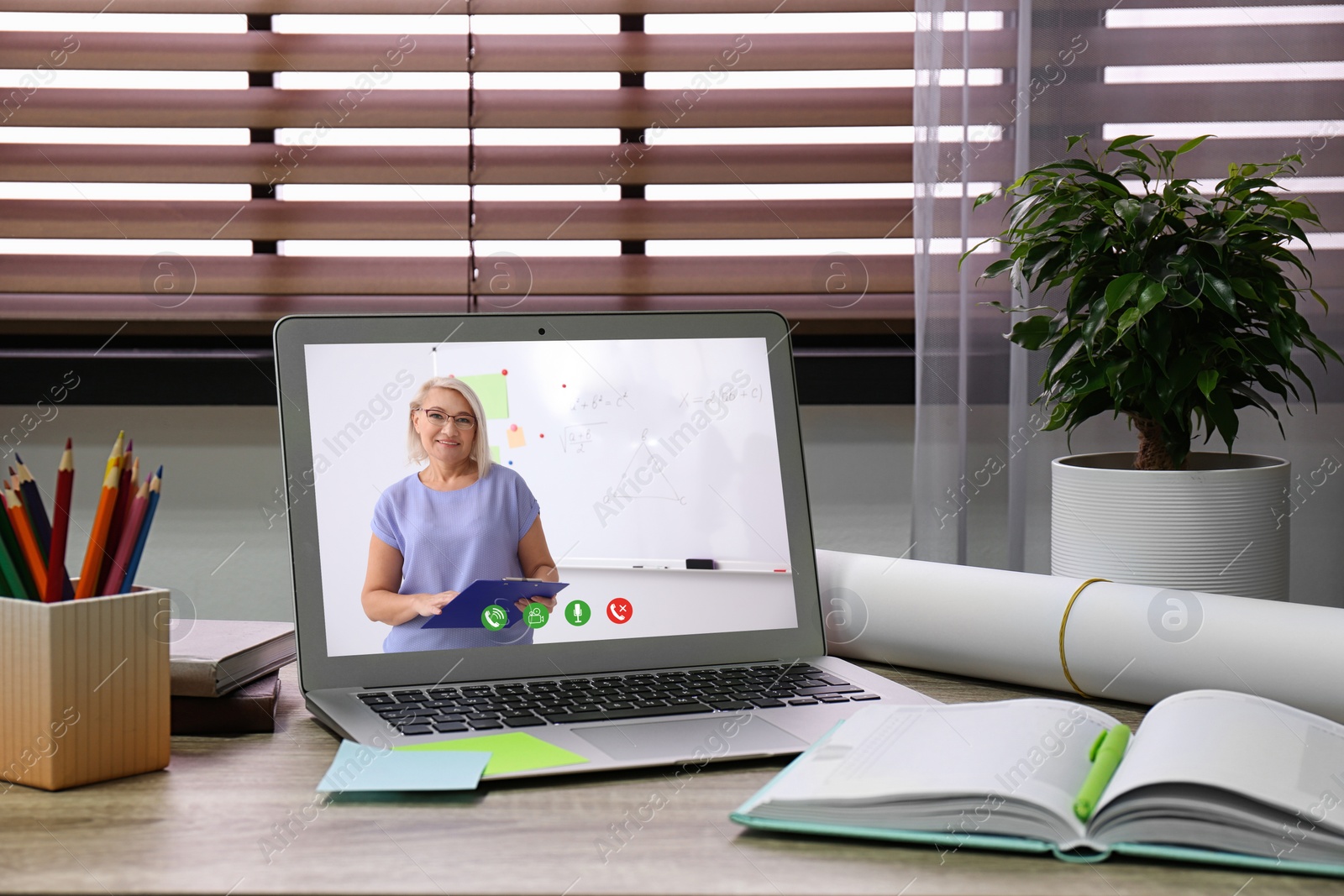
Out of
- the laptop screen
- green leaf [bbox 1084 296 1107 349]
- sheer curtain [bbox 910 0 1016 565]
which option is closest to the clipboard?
the laptop screen

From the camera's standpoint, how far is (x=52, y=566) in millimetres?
586

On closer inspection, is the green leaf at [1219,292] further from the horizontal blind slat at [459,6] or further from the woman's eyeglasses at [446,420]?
the horizontal blind slat at [459,6]

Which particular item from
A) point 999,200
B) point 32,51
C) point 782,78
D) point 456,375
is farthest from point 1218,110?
point 32,51

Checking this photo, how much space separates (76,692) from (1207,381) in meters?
0.82

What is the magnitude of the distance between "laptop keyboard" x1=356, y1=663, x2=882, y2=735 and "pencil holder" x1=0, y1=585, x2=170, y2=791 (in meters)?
0.14

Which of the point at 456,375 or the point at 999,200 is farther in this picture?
the point at 999,200

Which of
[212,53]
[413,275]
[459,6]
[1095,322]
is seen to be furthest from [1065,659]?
[212,53]

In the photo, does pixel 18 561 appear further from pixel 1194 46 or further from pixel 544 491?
pixel 1194 46

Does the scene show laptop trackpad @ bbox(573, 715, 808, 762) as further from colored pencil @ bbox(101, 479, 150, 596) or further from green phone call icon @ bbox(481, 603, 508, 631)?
colored pencil @ bbox(101, 479, 150, 596)

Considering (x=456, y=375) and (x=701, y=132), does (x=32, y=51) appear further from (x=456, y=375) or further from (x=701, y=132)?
(x=456, y=375)

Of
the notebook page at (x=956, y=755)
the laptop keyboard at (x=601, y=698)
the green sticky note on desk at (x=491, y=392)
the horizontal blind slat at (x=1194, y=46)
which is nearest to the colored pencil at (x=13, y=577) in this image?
the laptop keyboard at (x=601, y=698)

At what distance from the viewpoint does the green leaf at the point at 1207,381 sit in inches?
33.6

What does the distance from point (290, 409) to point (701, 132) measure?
81 cm

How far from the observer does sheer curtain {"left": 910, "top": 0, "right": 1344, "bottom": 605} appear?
1249 mm
